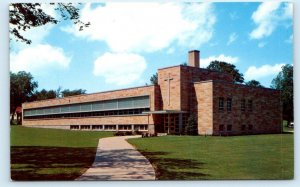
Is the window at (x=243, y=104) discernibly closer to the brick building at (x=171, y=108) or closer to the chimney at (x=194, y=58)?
the brick building at (x=171, y=108)

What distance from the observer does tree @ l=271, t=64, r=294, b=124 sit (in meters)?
9.91

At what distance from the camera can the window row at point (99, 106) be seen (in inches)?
430

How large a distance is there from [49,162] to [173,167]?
2460 millimetres

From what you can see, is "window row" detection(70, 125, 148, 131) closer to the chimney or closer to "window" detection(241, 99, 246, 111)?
the chimney

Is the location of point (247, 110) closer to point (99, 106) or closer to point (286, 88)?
point (286, 88)

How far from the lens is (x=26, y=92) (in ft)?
33.1

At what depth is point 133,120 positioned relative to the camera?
11102mm

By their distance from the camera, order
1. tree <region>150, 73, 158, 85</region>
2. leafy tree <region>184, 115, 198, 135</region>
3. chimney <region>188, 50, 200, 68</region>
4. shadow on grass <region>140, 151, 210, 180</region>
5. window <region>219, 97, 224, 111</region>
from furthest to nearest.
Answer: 1. window <region>219, 97, 224, 111</region>
2. leafy tree <region>184, 115, 198, 135</region>
3. tree <region>150, 73, 158, 85</region>
4. chimney <region>188, 50, 200, 68</region>
5. shadow on grass <region>140, 151, 210, 180</region>

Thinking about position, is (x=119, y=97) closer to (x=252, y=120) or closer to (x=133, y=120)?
(x=133, y=120)

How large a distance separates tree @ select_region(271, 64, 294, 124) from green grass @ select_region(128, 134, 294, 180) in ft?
1.45

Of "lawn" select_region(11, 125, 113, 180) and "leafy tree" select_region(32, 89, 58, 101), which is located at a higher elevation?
"leafy tree" select_region(32, 89, 58, 101)

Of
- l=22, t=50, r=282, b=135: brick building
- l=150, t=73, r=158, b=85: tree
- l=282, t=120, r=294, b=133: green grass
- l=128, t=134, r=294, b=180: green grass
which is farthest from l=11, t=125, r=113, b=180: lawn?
l=282, t=120, r=294, b=133: green grass

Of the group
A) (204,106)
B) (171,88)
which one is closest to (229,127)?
(204,106)

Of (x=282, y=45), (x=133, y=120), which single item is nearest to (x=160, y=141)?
(x=133, y=120)
